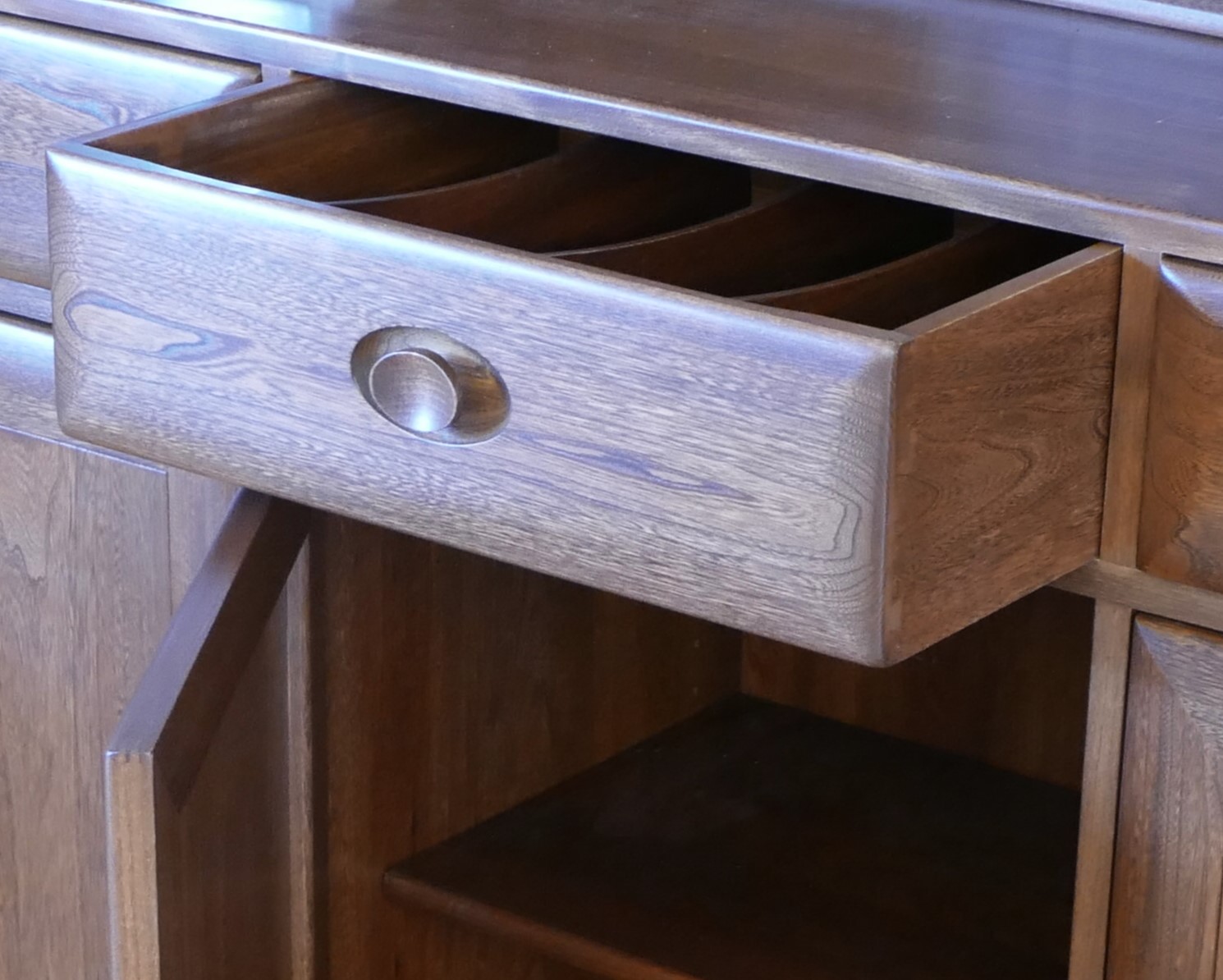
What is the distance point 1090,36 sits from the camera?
91 cm

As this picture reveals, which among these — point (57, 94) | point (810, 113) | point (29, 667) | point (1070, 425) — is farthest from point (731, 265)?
point (29, 667)

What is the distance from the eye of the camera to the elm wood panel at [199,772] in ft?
2.70

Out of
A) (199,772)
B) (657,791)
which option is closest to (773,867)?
(657,791)

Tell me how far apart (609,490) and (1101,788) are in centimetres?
23

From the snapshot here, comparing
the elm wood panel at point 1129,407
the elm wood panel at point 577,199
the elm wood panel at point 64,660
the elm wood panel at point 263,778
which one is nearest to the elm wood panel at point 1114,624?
the elm wood panel at point 1129,407

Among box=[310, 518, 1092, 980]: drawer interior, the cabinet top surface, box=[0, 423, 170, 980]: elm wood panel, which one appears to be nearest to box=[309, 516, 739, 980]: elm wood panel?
box=[310, 518, 1092, 980]: drawer interior

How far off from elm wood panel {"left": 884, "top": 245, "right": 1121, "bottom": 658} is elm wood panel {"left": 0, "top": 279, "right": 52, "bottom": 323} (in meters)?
0.56

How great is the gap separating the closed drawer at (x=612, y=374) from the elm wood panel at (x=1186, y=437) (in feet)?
0.07

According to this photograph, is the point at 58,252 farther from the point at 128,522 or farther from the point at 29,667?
the point at 29,667

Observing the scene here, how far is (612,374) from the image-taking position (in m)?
0.64

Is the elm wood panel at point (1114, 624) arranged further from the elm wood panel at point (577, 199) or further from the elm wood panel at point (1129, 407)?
the elm wood panel at point (577, 199)

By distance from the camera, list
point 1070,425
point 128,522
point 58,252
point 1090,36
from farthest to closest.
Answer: point 128,522 → point 1090,36 → point 58,252 → point 1070,425

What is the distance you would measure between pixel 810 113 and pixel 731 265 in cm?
8

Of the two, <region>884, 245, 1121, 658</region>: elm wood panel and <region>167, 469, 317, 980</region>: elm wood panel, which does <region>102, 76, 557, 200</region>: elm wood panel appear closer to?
<region>167, 469, 317, 980</region>: elm wood panel
